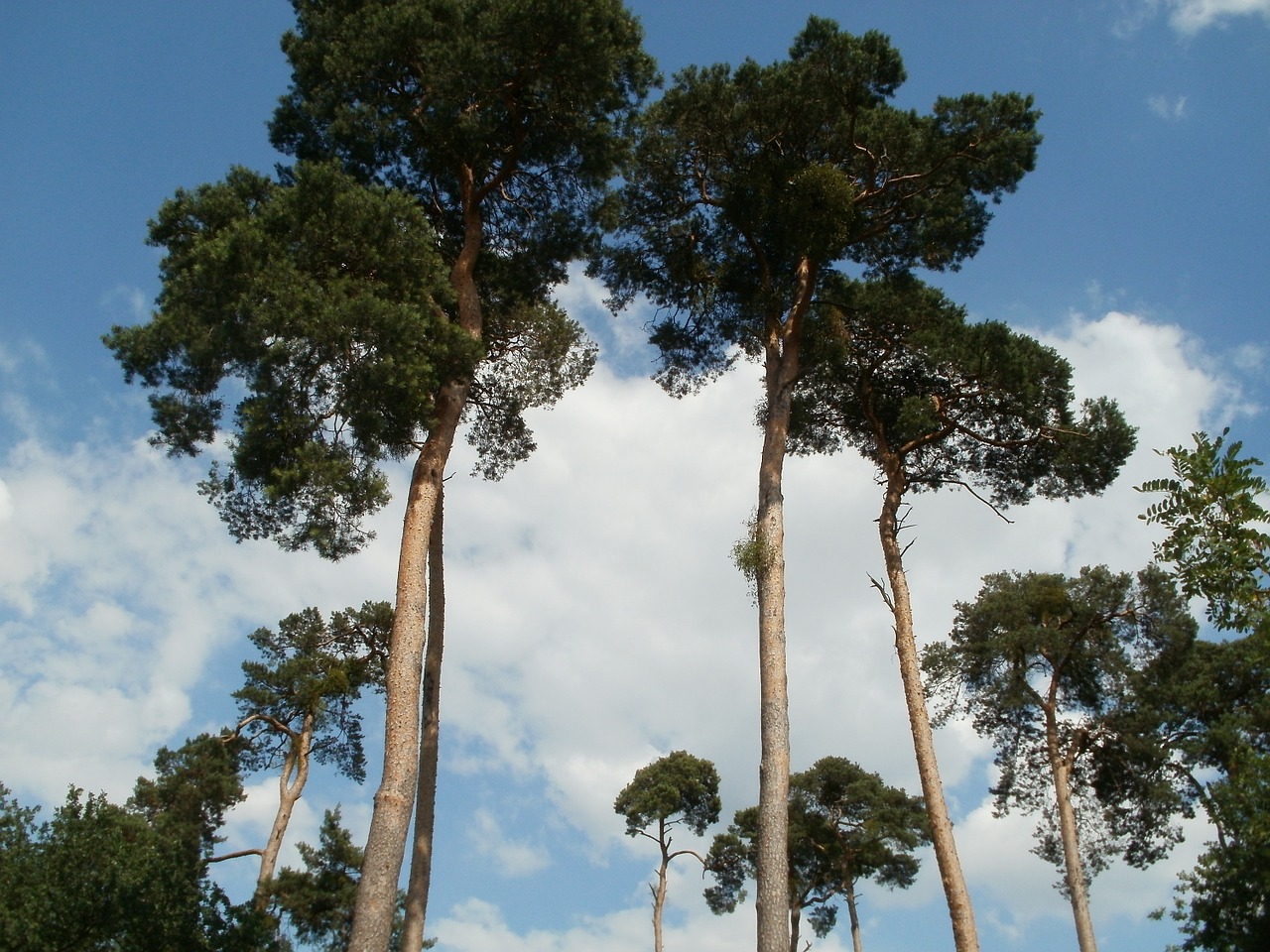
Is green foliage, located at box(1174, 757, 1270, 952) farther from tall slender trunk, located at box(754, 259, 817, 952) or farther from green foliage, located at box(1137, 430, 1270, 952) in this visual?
tall slender trunk, located at box(754, 259, 817, 952)

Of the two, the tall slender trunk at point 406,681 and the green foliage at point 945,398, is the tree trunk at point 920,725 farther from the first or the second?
the tall slender trunk at point 406,681

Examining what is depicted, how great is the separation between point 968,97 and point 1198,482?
11.7 metres

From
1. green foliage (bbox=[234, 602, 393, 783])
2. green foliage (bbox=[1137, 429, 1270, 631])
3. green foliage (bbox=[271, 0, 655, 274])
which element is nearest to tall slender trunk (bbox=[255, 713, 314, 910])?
green foliage (bbox=[234, 602, 393, 783])

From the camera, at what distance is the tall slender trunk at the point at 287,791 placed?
22438 mm

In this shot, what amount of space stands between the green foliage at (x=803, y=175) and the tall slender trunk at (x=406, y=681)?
424cm

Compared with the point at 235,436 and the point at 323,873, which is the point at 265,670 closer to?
the point at 323,873

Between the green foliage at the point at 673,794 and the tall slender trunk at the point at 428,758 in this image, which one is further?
the green foliage at the point at 673,794

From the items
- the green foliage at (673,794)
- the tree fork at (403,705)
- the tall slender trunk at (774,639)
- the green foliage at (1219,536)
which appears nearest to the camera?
the green foliage at (1219,536)

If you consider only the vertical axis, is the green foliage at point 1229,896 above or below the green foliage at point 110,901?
above

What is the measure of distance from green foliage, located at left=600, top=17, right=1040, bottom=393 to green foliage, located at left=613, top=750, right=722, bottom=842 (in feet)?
66.5

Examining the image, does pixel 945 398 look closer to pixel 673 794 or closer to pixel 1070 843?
pixel 1070 843

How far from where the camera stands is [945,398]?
52.6 feet

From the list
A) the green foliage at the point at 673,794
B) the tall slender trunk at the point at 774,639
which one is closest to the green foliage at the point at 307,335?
the tall slender trunk at the point at 774,639

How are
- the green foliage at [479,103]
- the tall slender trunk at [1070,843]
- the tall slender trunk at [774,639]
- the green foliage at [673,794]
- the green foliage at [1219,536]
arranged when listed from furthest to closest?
the green foliage at [673,794] < the tall slender trunk at [1070,843] < the green foliage at [479,103] < the tall slender trunk at [774,639] < the green foliage at [1219,536]
